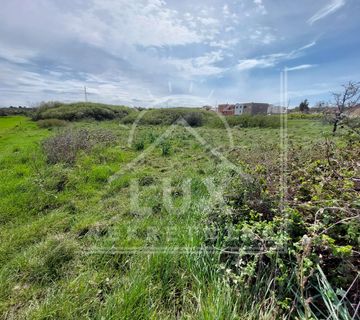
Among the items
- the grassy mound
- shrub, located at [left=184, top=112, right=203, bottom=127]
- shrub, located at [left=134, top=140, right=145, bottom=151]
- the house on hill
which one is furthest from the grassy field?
the grassy mound

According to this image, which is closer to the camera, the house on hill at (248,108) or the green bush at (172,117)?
the green bush at (172,117)

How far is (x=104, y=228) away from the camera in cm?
311

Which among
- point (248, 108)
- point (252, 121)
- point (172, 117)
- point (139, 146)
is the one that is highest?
point (248, 108)

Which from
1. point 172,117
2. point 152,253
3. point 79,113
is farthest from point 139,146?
point 79,113

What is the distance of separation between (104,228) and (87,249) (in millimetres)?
548

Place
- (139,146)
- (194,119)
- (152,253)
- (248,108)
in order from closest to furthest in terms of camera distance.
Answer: (152,253) → (139,146) → (194,119) → (248,108)

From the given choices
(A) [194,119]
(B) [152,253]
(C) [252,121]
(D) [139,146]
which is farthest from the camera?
(A) [194,119]

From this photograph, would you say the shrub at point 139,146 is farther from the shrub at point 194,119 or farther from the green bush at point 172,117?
the shrub at point 194,119

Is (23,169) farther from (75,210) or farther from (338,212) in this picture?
(338,212)

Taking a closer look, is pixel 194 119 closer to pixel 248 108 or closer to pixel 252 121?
pixel 252 121

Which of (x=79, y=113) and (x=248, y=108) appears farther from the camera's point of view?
(x=79, y=113)

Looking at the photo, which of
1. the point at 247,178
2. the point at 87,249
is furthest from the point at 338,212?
the point at 87,249

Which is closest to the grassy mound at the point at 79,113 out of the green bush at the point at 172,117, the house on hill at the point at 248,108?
the green bush at the point at 172,117

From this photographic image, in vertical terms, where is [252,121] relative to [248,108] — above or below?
below
